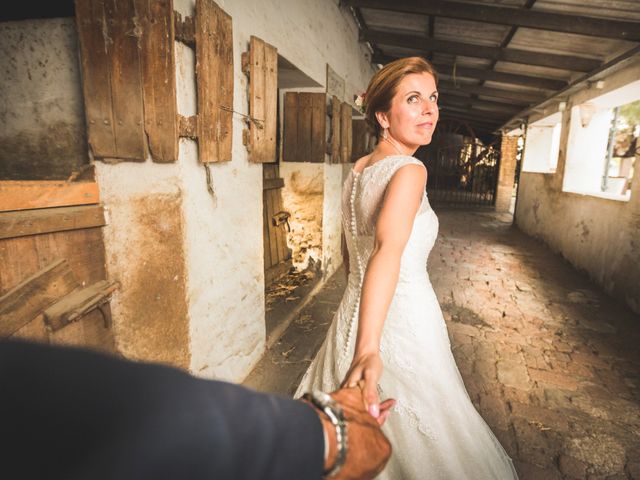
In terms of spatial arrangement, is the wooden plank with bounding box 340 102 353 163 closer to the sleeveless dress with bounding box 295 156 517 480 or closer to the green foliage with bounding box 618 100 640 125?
the sleeveless dress with bounding box 295 156 517 480

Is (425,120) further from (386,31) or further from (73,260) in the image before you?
(386,31)

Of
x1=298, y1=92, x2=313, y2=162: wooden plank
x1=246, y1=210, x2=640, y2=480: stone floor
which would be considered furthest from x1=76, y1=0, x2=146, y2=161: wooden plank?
x1=298, y1=92, x2=313, y2=162: wooden plank

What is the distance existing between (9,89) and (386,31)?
6.44 metres

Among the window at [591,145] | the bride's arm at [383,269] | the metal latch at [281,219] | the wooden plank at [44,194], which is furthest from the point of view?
the window at [591,145]

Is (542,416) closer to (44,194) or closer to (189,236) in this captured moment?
(189,236)

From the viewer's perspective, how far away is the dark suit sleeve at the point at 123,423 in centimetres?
38

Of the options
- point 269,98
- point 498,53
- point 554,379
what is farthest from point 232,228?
point 498,53

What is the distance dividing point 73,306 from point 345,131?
4.84 m

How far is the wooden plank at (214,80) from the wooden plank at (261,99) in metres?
0.34

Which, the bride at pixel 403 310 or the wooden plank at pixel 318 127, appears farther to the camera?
the wooden plank at pixel 318 127

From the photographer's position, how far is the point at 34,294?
5.19 feet

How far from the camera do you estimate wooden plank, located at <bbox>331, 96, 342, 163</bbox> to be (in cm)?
508

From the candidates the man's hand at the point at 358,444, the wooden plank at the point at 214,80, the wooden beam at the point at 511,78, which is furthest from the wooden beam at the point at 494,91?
the man's hand at the point at 358,444

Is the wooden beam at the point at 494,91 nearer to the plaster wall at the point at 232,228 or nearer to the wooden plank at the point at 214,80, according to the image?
the plaster wall at the point at 232,228
